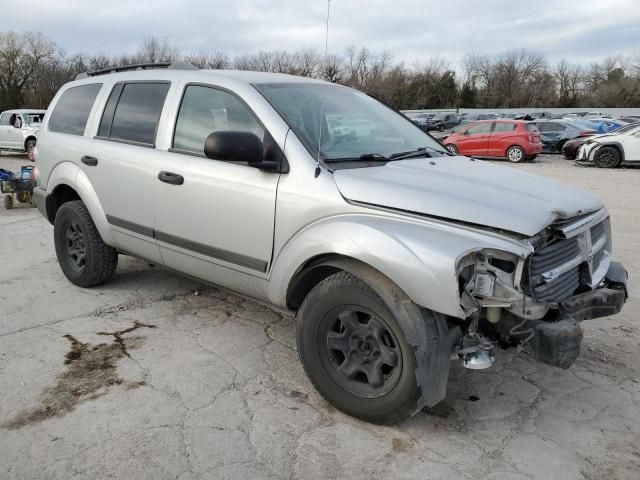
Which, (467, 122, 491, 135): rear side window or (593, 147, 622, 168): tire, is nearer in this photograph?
(593, 147, 622, 168): tire

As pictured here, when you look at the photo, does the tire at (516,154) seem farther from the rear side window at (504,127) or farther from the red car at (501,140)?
the rear side window at (504,127)

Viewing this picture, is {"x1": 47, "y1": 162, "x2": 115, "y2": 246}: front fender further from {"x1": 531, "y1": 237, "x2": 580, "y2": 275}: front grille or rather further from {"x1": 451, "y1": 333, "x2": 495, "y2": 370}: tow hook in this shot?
{"x1": 531, "y1": 237, "x2": 580, "y2": 275}: front grille

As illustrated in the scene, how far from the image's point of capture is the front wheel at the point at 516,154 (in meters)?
19.0

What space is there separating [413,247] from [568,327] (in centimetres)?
84

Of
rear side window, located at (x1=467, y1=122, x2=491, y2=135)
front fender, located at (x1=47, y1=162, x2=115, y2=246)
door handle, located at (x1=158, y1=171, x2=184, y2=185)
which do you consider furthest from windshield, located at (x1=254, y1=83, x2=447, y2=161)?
rear side window, located at (x1=467, y1=122, x2=491, y2=135)

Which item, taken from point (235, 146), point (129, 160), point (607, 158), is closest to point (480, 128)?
point (607, 158)

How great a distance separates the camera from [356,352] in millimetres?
2947

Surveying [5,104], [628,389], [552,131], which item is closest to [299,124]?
[628,389]

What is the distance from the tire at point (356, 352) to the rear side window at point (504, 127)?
1793cm

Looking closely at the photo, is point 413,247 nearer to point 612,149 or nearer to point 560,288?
point 560,288

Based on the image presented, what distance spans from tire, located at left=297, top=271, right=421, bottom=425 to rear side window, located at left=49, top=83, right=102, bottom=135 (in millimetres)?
2938

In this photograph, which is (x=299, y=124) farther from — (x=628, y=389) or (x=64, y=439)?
(x=628, y=389)

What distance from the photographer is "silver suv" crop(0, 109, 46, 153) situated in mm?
19234

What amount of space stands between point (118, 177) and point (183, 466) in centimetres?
241
